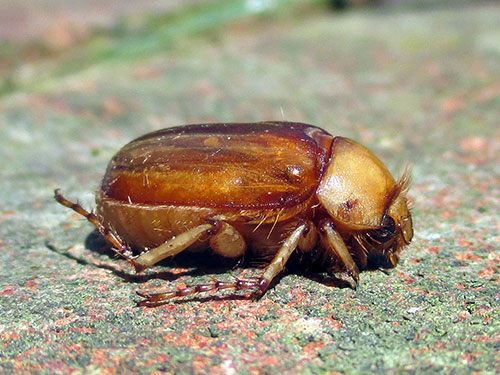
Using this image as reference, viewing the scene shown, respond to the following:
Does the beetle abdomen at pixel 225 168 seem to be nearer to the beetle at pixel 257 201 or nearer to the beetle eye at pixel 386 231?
the beetle at pixel 257 201

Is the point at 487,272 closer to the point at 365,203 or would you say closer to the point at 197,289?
the point at 365,203

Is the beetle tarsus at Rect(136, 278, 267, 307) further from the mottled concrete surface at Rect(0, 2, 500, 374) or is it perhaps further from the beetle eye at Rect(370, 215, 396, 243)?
the beetle eye at Rect(370, 215, 396, 243)

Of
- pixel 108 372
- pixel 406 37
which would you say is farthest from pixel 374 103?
pixel 108 372

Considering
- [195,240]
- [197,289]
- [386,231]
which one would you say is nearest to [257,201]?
[195,240]

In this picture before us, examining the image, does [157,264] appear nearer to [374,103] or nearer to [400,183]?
[400,183]

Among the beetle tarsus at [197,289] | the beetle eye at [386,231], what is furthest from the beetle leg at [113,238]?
the beetle eye at [386,231]

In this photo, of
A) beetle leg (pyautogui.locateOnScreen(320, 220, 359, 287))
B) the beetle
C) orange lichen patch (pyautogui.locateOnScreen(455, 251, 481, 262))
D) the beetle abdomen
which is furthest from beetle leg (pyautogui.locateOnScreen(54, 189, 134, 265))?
orange lichen patch (pyautogui.locateOnScreen(455, 251, 481, 262))

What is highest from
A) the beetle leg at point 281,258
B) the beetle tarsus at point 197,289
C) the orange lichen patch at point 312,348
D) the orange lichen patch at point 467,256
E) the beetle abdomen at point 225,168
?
the beetle abdomen at point 225,168

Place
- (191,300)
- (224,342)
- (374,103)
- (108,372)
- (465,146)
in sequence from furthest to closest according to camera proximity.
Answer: (374,103), (465,146), (191,300), (224,342), (108,372)
